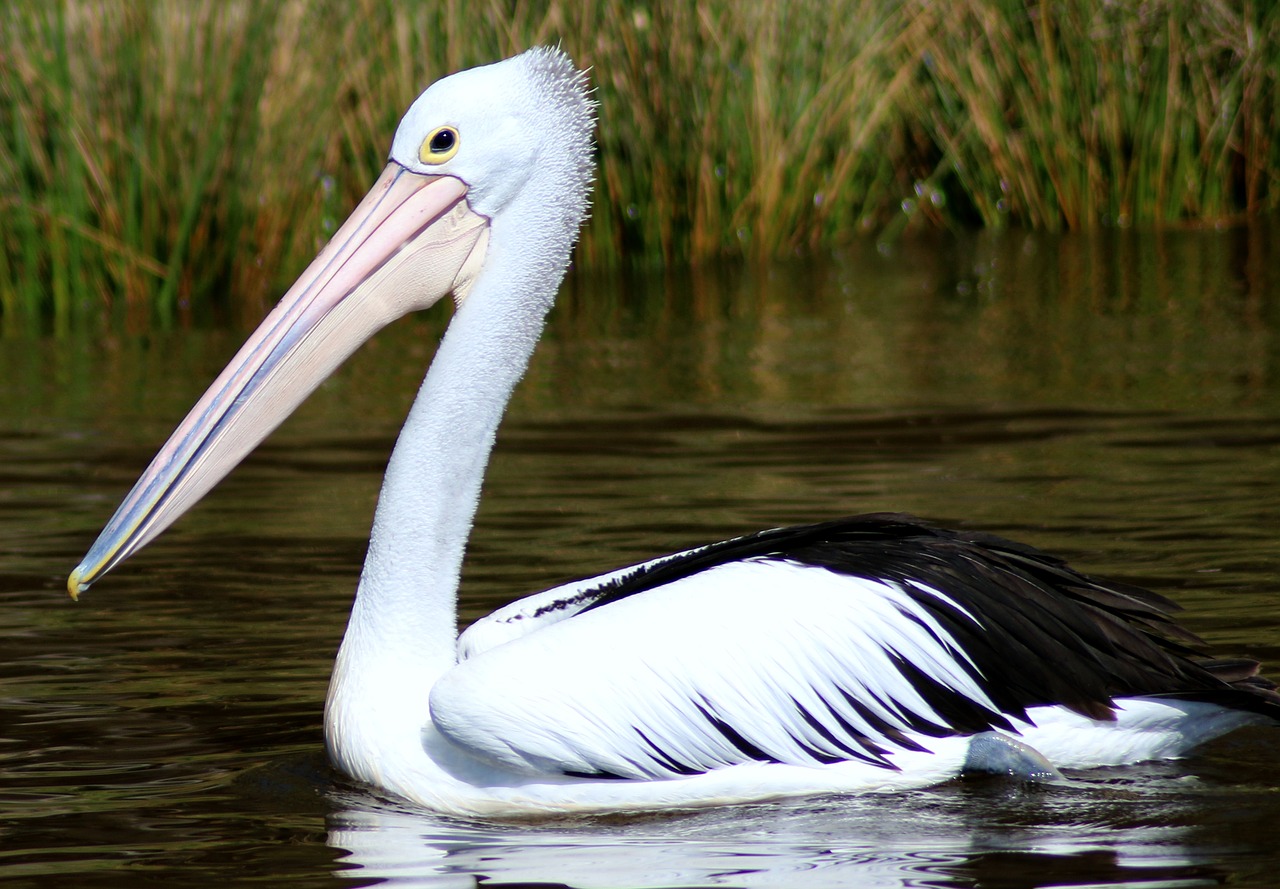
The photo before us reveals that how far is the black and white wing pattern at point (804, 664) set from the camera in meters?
3.77

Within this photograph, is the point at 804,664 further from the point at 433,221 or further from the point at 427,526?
the point at 433,221

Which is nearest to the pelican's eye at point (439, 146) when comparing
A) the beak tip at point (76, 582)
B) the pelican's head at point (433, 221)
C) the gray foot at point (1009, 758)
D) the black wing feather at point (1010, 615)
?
the pelican's head at point (433, 221)

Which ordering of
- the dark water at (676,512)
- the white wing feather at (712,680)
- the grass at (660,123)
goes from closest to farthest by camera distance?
the dark water at (676,512), the white wing feather at (712,680), the grass at (660,123)

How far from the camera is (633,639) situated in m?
3.81

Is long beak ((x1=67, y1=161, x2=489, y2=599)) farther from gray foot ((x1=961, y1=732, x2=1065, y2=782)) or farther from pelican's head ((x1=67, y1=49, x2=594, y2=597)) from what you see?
gray foot ((x1=961, y1=732, x2=1065, y2=782))

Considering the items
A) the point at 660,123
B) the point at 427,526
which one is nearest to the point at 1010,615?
the point at 427,526

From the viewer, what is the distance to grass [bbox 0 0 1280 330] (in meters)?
10.0

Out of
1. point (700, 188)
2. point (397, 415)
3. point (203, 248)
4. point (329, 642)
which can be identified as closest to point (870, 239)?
point (700, 188)

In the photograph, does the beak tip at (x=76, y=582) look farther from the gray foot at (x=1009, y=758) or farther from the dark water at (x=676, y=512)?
the gray foot at (x=1009, y=758)

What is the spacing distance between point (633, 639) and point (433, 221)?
1034mm

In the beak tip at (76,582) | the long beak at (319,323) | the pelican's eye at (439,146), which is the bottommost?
the beak tip at (76,582)

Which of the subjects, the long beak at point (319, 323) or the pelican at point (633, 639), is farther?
the long beak at point (319, 323)

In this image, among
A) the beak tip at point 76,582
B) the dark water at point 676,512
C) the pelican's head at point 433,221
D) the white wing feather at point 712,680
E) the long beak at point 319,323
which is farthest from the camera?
the pelican's head at point 433,221

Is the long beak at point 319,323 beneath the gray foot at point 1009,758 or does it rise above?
above
